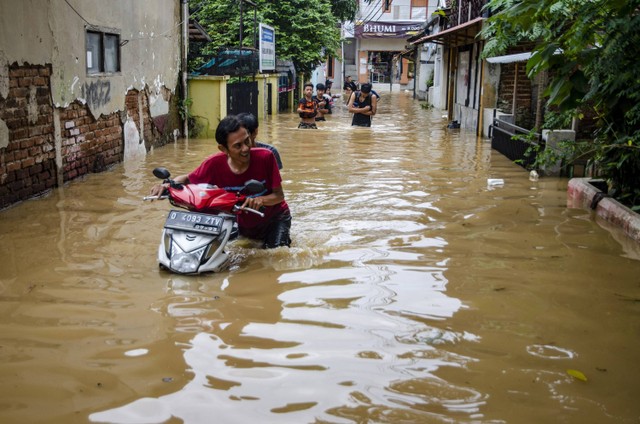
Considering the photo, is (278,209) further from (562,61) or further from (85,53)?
(85,53)

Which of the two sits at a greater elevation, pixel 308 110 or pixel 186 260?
pixel 308 110

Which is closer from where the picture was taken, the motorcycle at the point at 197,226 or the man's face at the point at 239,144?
the motorcycle at the point at 197,226

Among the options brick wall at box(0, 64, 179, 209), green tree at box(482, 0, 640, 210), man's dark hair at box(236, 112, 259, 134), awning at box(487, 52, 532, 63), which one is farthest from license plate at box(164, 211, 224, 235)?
awning at box(487, 52, 532, 63)

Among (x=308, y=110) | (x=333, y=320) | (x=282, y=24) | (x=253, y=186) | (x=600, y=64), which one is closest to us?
(x=333, y=320)

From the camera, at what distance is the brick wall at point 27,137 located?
8477mm

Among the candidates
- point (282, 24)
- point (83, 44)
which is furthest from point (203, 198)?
point (282, 24)

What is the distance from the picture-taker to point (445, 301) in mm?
5195

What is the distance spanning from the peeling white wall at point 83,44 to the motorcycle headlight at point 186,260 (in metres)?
4.16

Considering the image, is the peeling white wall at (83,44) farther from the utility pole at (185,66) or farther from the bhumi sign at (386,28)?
the bhumi sign at (386,28)

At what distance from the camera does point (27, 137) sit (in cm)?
898

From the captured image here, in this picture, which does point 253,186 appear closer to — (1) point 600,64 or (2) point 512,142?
(1) point 600,64

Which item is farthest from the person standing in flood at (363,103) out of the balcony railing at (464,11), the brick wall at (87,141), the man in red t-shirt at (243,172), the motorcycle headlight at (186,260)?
the motorcycle headlight at (186,260)

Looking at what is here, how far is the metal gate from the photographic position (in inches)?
738

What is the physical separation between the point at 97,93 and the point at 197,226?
687 centimetres
